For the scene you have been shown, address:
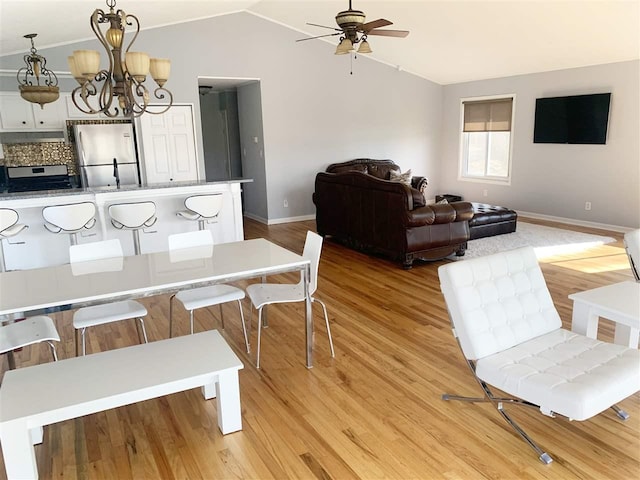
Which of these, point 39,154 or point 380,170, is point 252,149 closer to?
point 380,170

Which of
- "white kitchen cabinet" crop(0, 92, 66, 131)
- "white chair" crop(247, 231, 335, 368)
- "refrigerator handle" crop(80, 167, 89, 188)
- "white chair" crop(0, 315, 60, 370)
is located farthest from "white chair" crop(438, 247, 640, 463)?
"white kitchen cabinet" crop(0, 92, 66, 131)

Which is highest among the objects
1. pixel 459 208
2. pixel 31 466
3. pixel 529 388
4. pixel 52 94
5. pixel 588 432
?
pixel 52 94

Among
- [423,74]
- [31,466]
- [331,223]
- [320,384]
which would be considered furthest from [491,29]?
[31,466]

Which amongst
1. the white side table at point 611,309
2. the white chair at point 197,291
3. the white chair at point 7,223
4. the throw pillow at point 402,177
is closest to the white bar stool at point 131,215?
the white chair at point 7,223

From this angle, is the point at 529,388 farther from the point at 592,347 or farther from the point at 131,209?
the point at 131,209

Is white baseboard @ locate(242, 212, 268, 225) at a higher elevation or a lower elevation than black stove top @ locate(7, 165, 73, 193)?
lower

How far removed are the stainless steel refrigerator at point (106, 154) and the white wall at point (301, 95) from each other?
914 millimetres

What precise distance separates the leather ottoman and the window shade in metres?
2.33

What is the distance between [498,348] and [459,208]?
311 cm

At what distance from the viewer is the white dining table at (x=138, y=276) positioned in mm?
2354

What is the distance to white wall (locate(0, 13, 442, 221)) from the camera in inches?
284

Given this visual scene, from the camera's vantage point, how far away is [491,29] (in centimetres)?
641

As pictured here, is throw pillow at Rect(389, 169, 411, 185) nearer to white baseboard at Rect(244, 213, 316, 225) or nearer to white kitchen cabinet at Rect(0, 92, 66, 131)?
white baseboard at Rect(244, 213, 316, 225)

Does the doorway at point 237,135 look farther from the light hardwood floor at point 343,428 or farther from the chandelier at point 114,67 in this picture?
the light hardwood floor at point 343,428
